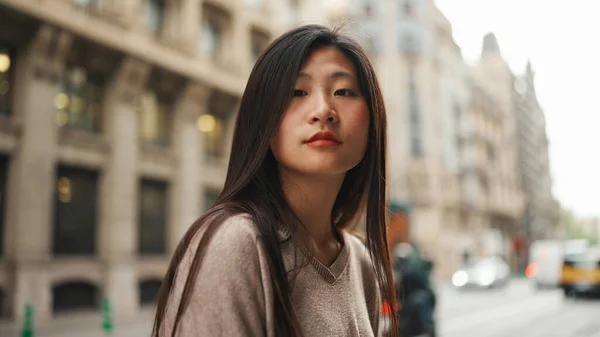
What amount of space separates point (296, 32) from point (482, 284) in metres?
33.5

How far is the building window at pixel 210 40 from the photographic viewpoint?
22469mm

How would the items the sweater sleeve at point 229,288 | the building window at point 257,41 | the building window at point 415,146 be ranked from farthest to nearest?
the building window at point 415,146, the building window at point 257,41, the sweater sleeve at point 229,288

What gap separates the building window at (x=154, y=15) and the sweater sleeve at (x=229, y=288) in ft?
66.4

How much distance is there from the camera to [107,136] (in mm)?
18469

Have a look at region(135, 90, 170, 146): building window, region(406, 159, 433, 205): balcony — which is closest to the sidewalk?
region(135, 90, 170, 146): building window

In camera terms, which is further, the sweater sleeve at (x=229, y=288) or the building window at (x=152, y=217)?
the building window at (x=152, y=217)

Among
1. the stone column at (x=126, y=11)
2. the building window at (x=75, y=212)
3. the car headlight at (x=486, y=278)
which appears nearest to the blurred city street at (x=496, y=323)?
the building window at (x=75, y=212)

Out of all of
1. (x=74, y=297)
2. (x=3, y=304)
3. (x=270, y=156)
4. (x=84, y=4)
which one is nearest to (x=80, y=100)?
(x=84, y=4)

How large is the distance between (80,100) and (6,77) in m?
2.41

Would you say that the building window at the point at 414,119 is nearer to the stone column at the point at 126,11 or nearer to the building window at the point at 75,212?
the stone column at the point at 126,11

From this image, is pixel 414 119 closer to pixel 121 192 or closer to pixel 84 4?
pixel 121 192

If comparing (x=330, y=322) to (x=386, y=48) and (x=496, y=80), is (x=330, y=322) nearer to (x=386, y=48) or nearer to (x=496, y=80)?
(x=386, y=48)

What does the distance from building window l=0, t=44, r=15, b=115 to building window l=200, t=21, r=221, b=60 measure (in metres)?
7.35

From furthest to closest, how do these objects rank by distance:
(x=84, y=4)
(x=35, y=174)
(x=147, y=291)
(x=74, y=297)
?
(x=147, y=291) < (x=84, y=4) < (x=74, y=297) < (x=35, y=174)
